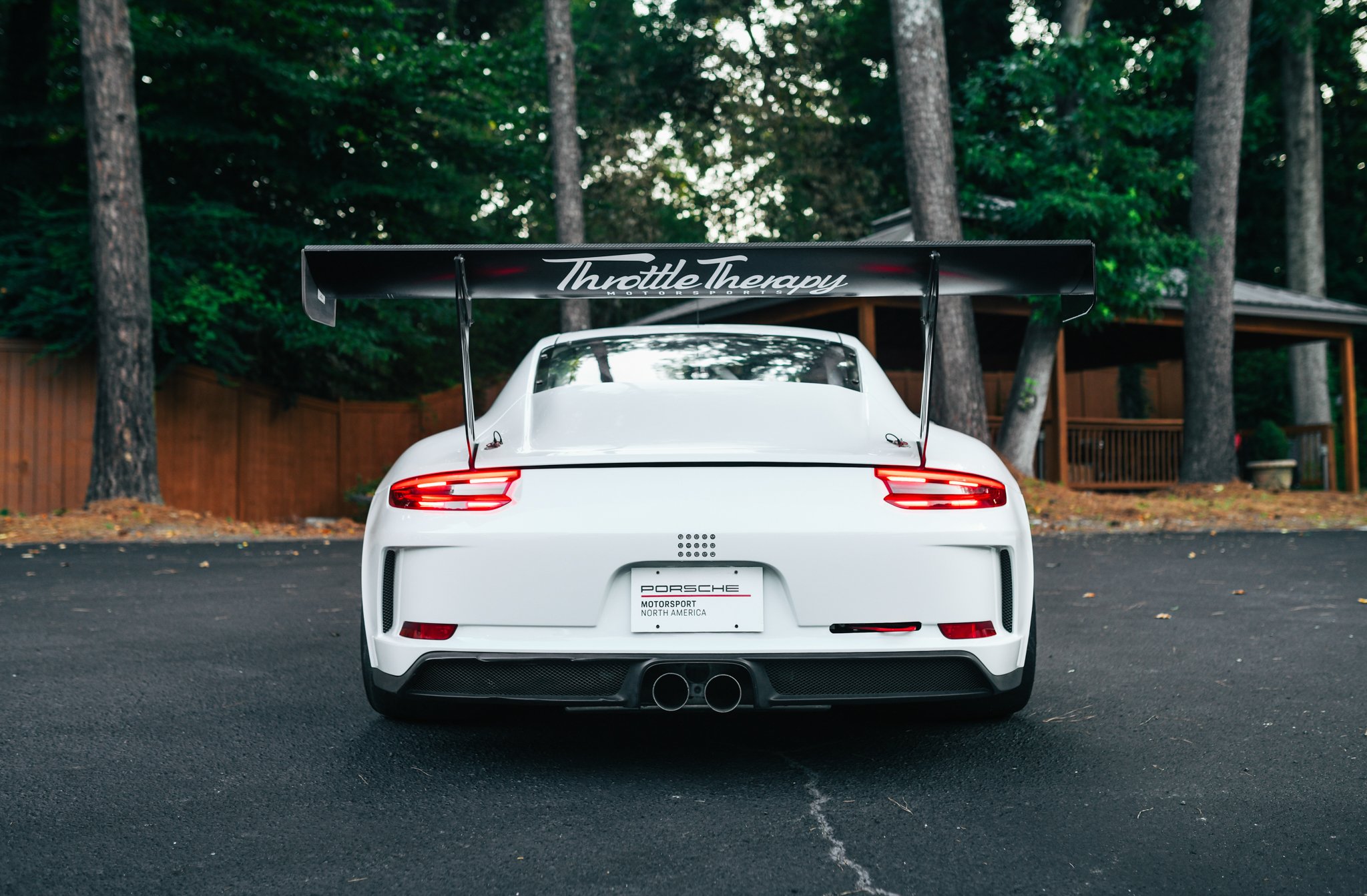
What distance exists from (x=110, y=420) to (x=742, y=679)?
11384mm

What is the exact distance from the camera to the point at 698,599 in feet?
10.5

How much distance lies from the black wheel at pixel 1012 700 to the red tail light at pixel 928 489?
418 millimetres

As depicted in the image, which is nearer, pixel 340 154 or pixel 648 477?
pixel 648 477

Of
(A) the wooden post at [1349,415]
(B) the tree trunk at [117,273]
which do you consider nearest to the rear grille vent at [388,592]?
(B) the tree trunk at [117,273]

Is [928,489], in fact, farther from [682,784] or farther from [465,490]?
[465,490]

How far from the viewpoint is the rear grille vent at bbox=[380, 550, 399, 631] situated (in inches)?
133

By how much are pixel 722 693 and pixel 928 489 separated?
0.80 m

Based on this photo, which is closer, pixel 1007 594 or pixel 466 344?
pixel 1007 594

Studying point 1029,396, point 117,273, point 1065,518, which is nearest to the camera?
point 117,273

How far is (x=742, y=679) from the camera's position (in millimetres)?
3209

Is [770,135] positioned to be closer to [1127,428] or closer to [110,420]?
[1127,428]

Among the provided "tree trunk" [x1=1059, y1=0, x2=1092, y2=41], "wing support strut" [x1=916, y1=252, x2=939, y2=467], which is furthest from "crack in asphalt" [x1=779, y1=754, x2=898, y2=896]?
"tree trunk" [x1=1059, y1=0, x2=1092, y2=41]

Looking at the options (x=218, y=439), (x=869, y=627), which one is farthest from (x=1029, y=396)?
(x=869, y=627)

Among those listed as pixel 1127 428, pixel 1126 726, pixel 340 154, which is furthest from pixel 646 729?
pixel 1127 428
